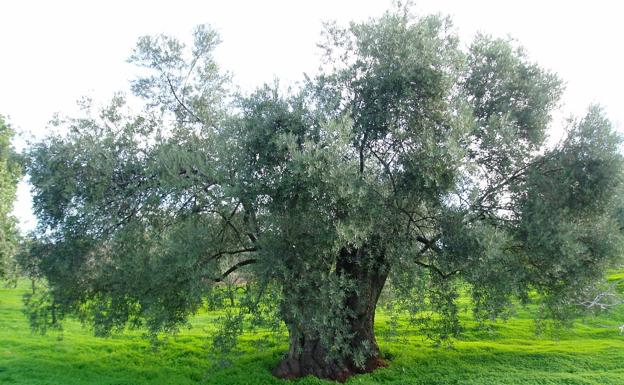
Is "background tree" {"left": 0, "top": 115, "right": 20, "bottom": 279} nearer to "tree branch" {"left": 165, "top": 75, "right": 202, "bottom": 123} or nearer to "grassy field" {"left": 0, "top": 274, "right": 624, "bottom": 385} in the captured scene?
"grassy field" {"left": 0, "top": 274, "right": 624, "bottom": 385}

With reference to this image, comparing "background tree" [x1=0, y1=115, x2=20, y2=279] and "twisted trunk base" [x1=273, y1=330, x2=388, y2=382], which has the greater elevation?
"background tree" [x1=0, y1=115, x2=20, y2=279]

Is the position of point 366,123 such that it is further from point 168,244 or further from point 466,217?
point 168,244

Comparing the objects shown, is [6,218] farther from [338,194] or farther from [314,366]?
[338,194]

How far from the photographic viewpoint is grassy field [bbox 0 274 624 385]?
19.1 meters

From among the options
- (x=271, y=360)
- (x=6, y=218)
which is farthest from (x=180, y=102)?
(x=6, y=218)

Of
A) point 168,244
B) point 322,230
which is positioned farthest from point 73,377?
point 322,230

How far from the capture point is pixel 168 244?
14.6 metres

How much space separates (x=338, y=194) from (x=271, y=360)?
11158 mm

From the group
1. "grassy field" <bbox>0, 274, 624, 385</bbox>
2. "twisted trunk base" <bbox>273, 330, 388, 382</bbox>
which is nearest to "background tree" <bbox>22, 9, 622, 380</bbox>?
"twisted trunk base" <bbox>273, 330, 388, 382</bbox>

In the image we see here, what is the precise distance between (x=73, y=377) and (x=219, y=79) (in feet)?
44.2

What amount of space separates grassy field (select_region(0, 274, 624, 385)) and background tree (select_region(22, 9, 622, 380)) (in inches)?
101

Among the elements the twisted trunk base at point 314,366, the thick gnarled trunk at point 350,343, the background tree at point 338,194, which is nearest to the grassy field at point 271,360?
the twisted trunk base at point 314,366

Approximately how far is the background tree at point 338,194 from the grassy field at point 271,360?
256 cm

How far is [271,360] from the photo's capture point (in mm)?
21562
